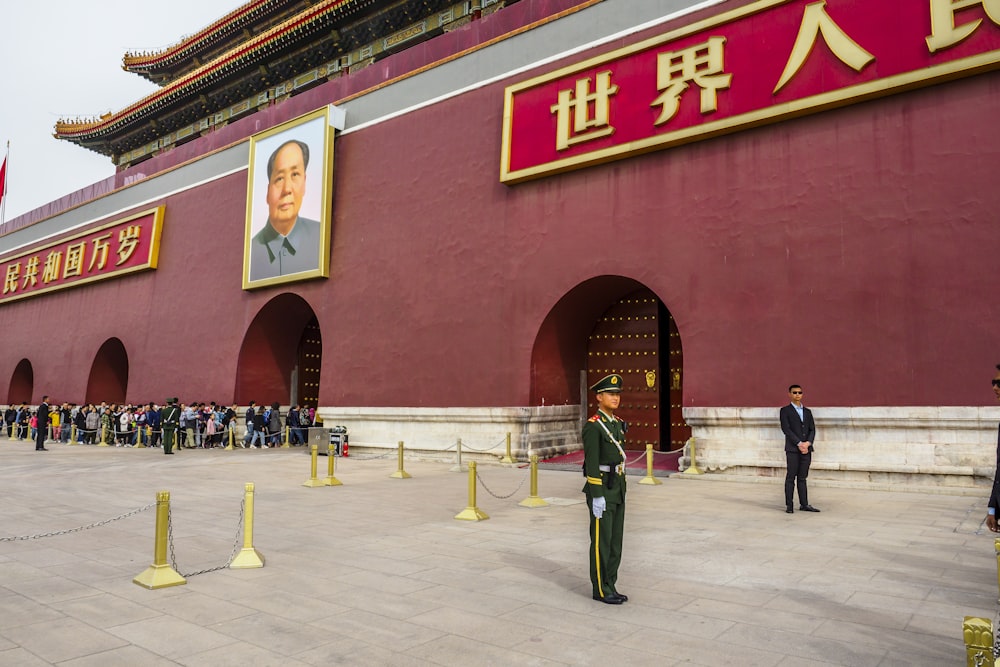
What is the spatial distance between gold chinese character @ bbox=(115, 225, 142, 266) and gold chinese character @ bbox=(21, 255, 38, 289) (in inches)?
246

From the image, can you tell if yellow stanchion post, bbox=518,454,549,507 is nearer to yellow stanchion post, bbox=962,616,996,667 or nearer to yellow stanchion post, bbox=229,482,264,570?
yellow stanchion post, bbox=229,482,264,570

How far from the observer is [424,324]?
13.4 metres

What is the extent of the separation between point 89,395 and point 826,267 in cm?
2209

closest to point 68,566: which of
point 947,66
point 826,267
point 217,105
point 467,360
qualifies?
point 467,360

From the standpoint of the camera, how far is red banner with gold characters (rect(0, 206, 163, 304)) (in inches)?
800

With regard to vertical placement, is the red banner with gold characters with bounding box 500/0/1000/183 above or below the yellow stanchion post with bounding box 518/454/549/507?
above

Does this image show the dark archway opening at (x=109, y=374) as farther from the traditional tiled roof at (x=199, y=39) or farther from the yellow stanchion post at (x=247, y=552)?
the yellow stanchion post at (x=247, y=552)

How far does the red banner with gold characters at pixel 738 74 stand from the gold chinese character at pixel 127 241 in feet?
46.3

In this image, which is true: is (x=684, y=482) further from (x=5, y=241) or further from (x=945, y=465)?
(x=5, y=241)

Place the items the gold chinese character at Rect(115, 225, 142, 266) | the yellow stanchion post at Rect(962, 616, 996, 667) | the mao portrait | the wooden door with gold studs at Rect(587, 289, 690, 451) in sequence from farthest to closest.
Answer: the gold chinese character at Rect(115, 225, 142, 266) → the mao portrait → the wooden door with gold studs at Rect(587, 289, 690, 451) → the yellow stanchion post at Rect(962, 616, 996, 667)

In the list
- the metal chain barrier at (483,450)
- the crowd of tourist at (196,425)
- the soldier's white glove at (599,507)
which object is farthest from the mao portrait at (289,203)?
the soldier's white glove at (599,507)

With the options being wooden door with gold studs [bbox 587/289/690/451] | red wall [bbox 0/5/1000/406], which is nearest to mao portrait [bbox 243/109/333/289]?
red wall [bbox 0/5/1000/406]

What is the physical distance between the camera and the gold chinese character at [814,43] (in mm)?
8945

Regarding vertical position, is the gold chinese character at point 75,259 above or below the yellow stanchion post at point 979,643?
above
